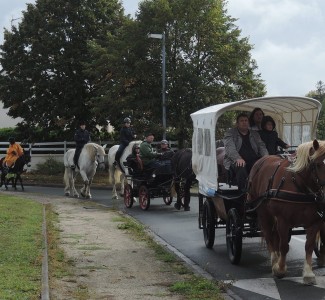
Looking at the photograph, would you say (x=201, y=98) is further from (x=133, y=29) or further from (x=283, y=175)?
(x=283, y=175)

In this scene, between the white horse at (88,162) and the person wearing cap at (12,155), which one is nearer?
the white horse at (88,162)

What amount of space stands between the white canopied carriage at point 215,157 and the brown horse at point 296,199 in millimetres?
969

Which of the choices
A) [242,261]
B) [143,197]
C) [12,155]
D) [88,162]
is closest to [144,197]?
[143,197]

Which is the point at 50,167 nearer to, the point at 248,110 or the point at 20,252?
the point at 248,110

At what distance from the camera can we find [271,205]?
28.6 ft

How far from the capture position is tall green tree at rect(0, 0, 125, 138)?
35.8 meters

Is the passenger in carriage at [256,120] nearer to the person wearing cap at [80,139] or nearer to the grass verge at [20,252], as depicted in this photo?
the grass verge at [20,252]

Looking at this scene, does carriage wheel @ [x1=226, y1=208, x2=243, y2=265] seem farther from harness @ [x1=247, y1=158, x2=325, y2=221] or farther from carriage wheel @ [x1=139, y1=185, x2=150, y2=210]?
carriage wheel @ [x1=139, y1=185, x2=150, y2=210]

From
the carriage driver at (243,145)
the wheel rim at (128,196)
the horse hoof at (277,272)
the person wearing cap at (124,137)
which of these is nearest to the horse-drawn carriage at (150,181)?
the wheel rim at (128,196)

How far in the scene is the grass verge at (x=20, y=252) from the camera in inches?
299

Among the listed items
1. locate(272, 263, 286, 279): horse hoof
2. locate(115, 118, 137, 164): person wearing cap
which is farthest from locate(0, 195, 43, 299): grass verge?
locate(115, 118, 137, 164): person wearing cap

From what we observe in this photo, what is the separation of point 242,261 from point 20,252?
3.57 m

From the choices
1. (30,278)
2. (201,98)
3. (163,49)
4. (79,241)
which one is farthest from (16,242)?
(201,98)

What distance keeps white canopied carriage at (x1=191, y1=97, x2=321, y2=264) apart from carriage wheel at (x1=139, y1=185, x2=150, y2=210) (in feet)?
18.4
